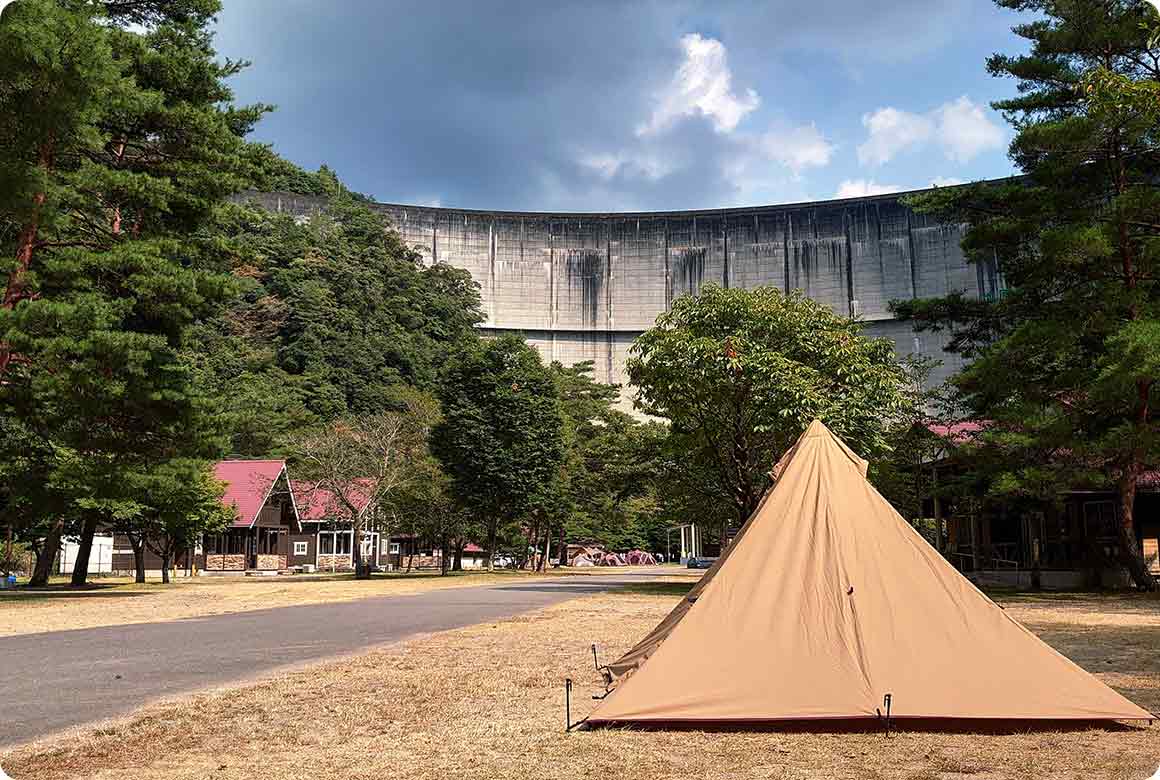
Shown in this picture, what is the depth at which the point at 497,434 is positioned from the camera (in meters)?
43.3

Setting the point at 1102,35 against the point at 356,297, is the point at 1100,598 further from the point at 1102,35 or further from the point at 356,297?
the point at 356,297

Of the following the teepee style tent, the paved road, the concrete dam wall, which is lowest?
the paved road

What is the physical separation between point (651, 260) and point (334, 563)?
54343 millimetres

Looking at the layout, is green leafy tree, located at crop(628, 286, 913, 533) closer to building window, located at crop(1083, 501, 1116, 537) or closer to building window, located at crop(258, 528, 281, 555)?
building window, located at crop(1083, 501, 1116, 537)

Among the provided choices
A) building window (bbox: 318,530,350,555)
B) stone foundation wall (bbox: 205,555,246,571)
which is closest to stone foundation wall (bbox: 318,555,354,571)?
building window (bbox: 318,530,350,555)

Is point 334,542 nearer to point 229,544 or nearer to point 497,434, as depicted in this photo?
point 229,544

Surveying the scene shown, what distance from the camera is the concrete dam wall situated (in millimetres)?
92750

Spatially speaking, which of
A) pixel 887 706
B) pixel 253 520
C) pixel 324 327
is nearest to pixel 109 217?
pixel 887 706

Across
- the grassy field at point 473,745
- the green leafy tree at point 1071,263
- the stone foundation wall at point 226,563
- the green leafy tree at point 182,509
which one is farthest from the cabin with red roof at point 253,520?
the grassy field at point 473,745

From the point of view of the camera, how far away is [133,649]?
460 inches

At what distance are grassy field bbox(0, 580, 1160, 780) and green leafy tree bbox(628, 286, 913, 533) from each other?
45.6 ft

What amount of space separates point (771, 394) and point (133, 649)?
1482 cm

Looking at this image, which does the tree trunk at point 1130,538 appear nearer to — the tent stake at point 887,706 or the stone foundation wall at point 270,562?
the tent stake at point 887,706

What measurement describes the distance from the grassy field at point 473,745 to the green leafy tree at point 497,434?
33.8 meters
